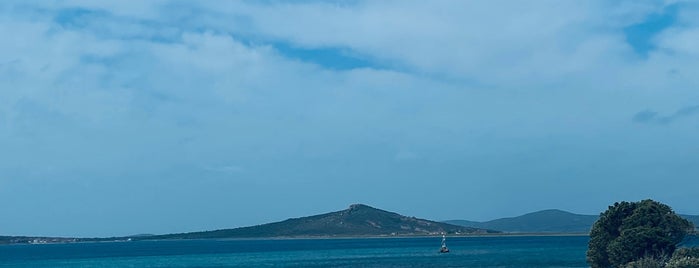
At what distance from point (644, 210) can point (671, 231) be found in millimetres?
2174

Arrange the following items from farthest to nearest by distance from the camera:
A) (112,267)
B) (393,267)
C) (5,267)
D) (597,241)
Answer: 1. (5,267)
2. (112,267)
3. (393,267)
4. (597,241)

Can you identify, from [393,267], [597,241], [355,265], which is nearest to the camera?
[597,241]

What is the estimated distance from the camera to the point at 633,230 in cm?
5975

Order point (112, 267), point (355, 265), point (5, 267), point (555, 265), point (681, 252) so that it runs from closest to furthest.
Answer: point (681, 252) < point (555, 265) < point (355, 265) < point (112, 267) < point (5, 267)

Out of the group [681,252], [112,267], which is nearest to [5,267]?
[112,267]

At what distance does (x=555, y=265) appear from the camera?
8788cm

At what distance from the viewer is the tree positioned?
59062mm

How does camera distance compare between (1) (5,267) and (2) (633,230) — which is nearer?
(2) (633,230)

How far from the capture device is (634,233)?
59.3 meters

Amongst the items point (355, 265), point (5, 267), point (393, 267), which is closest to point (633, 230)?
point (393, 267)

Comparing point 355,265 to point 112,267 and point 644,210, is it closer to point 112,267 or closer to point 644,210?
point 112,267

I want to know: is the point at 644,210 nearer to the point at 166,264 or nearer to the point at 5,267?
the point at 166,264

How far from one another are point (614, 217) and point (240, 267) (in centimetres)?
5661

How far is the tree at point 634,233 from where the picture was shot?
59.1 m
